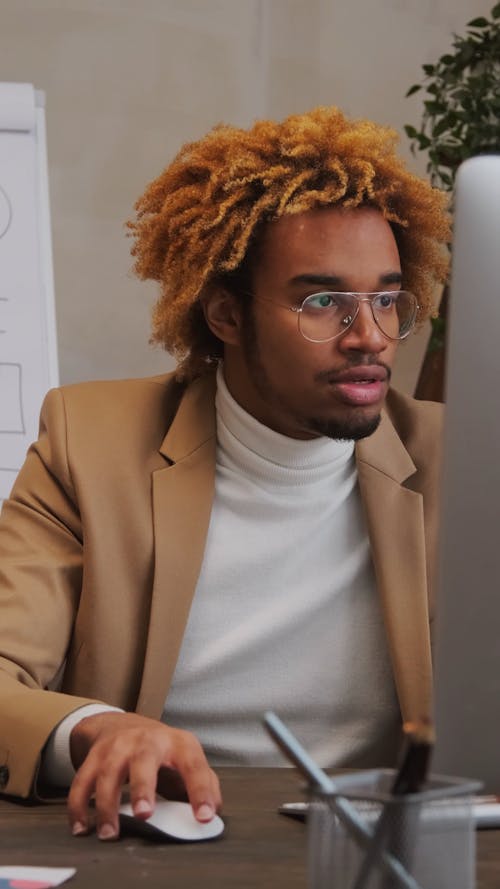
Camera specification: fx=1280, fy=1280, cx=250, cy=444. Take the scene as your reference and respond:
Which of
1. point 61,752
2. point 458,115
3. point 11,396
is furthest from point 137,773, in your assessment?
point 458,115

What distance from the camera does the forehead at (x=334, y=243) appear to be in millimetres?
1587

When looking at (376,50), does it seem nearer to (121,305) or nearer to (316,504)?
(121,305)

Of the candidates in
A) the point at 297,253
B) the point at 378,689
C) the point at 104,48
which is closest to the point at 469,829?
the point at 378,689

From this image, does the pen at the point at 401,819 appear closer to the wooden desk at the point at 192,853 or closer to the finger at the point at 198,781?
the wooden desk at the point at 192,853

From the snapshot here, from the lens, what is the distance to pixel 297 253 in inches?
64.1

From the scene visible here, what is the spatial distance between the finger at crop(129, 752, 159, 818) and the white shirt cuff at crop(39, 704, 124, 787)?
161 mm

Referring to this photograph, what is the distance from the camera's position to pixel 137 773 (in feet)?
3.12

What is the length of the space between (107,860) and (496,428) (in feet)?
1.39

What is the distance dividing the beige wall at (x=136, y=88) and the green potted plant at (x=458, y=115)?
248 millimetres

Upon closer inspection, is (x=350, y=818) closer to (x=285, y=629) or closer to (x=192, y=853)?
(x=192, y=853)

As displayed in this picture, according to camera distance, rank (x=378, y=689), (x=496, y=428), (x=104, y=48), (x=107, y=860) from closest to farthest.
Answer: (x=496, y=428) < (x=107, y=860) < (x=378, y=689) < (x=104, y=48)

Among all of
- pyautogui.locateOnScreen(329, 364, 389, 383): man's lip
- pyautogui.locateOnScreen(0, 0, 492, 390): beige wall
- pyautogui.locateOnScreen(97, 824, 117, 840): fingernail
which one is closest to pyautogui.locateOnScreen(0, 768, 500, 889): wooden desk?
pyautogui.locateOnScreen(97, 824, 117, 840): fingernail

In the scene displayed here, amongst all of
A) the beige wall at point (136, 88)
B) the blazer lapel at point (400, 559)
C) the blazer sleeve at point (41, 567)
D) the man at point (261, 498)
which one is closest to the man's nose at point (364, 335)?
the man at point (261, 498)

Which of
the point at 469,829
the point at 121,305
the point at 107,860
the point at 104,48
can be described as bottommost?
the point at 107,860
